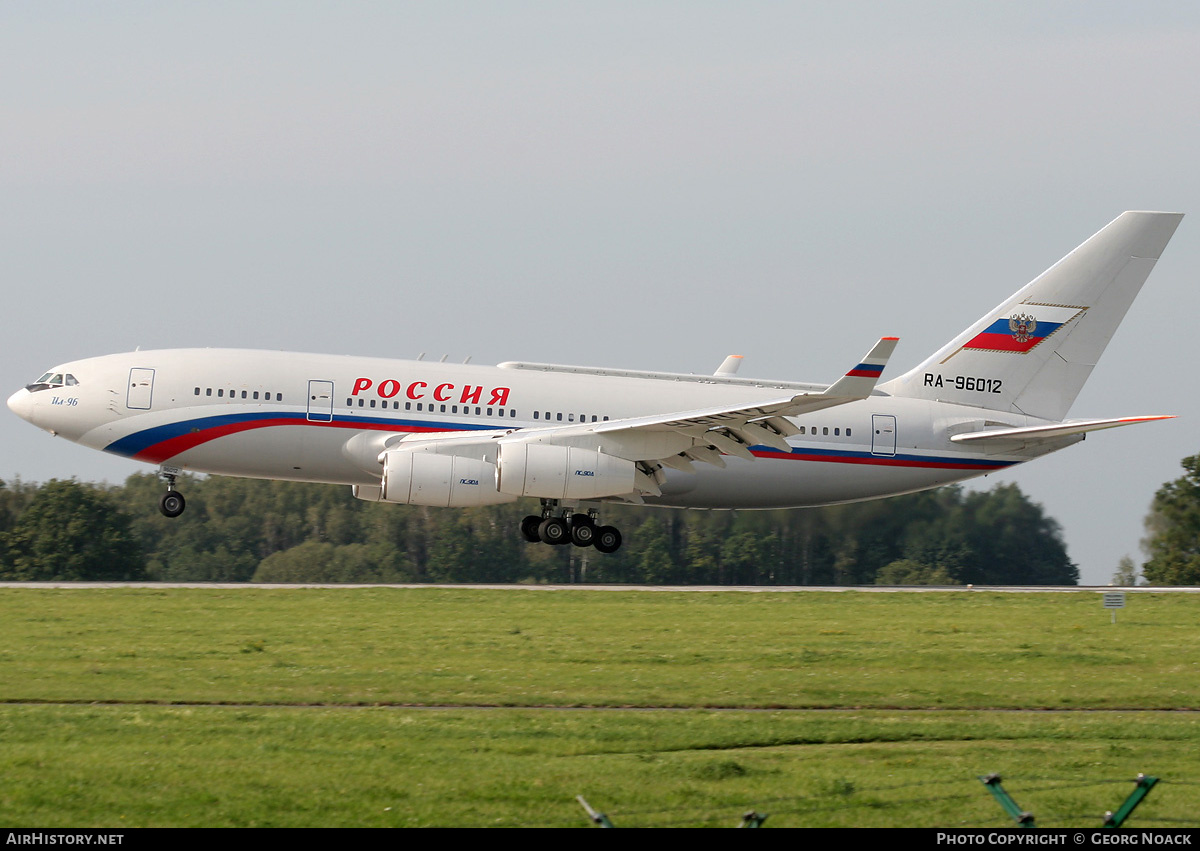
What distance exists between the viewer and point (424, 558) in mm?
50594

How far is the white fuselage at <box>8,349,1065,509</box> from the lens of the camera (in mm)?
29344

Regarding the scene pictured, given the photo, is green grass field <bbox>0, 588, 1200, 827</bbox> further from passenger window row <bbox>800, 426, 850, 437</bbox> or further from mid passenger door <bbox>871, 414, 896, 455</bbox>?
mid passenger door <bbox>871, 414, 896, 455</bbox>

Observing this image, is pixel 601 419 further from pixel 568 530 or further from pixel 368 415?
pixel 368 415

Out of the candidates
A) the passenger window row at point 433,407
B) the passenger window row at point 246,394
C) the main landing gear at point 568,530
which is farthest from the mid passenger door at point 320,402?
the main landing gear at point 568,530

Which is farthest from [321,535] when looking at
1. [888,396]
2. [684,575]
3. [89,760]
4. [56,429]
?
[89,760]

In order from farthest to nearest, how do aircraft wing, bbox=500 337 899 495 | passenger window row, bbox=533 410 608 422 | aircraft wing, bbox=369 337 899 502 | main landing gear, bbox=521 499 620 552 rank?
1. main landing gear, bbox=521 499 620 552
2. passenger window row, bbox=533 410 608 422
3. aircraft wing, bbox=369 337 899 502
4. aircraft wing, bbox=500 337 899 495

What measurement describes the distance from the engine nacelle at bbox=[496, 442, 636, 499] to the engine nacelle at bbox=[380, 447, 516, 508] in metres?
0.39

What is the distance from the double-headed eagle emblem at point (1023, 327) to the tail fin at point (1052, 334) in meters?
0.02

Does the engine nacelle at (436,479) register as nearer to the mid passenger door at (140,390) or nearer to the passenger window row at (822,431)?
the mid passenger door at (140,390)

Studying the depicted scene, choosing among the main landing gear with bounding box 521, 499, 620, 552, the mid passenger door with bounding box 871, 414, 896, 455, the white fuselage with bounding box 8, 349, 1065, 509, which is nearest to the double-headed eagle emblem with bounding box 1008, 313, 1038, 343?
the white fuselage with bounding box 8, 349, 1065, 509

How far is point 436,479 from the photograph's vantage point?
28.2 metres

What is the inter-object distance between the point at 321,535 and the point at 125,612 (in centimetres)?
3278

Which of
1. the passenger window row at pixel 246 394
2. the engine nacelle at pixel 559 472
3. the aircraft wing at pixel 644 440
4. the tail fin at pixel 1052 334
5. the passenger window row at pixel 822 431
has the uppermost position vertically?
the tail fin at pixel 1052 334

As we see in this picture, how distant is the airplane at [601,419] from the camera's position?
28.7 meters
